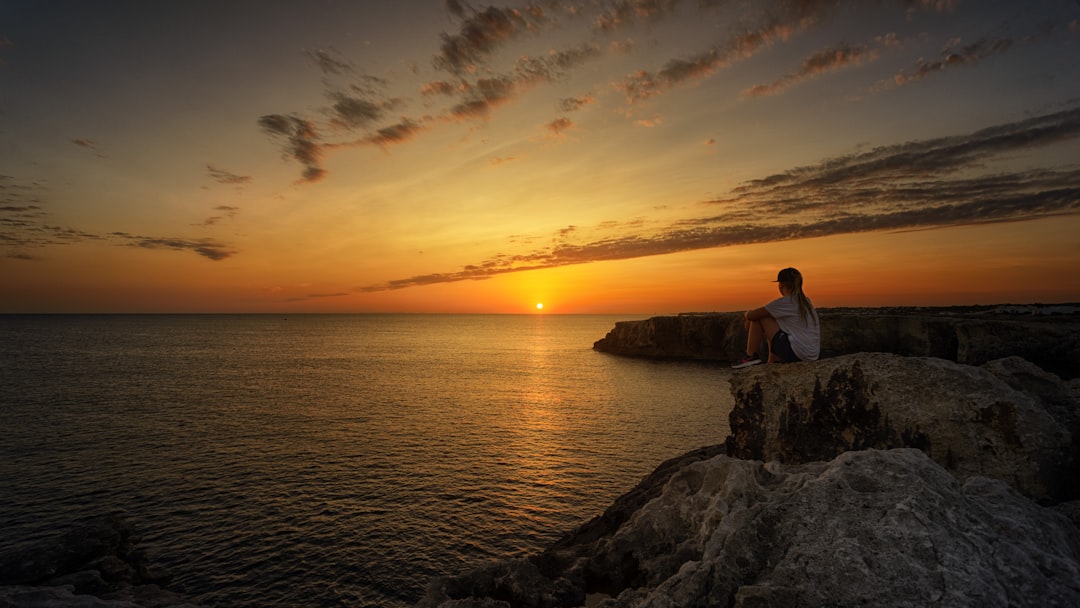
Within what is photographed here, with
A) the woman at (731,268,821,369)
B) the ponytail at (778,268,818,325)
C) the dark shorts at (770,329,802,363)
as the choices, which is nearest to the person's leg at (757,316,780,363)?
the woman at (731,268,821,369)

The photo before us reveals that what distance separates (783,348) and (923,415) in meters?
3.14

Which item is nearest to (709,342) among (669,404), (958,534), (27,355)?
(669,404)

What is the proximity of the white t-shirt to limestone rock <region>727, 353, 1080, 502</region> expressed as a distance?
2.87 feet

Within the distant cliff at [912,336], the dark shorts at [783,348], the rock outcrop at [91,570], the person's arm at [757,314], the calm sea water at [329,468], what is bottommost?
the calm sea water at [329,468]

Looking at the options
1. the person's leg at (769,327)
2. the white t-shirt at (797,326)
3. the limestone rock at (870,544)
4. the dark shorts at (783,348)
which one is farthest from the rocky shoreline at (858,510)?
the person's leg at (769,327)

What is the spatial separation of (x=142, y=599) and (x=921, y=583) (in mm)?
19138

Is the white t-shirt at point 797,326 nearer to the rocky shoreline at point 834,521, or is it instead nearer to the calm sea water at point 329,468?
the rocky shoreline at point 834,521

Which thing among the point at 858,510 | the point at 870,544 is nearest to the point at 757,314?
the point at 858,510

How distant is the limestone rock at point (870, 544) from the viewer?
566 centimetres

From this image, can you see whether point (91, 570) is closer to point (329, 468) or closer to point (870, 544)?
point (329, 468)

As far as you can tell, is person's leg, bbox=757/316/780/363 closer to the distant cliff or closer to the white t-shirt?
the white t-shirt

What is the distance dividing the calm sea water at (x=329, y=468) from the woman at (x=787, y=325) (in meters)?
11.6

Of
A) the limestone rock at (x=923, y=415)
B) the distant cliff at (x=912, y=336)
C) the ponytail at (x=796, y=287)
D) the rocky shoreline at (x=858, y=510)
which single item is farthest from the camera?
the distant cliff at (x=912, y=336)

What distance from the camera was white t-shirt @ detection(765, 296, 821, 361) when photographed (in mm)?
10859
